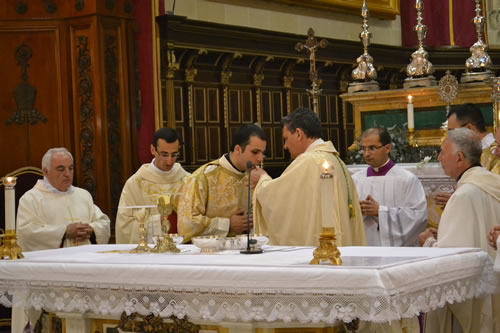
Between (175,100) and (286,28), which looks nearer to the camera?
(175,100)

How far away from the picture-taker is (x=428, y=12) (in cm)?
1556

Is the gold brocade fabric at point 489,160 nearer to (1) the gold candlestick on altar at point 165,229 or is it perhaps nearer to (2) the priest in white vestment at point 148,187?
(2) the priest in white vestment at point 148,187

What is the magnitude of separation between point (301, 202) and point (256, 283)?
68.3 inches

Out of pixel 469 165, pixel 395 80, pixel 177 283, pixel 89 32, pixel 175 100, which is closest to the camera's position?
pixel 177 283

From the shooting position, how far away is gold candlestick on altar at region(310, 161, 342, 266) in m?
4.49

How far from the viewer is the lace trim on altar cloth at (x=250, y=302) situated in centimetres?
435

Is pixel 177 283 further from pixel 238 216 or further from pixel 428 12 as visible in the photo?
pixel 428 12

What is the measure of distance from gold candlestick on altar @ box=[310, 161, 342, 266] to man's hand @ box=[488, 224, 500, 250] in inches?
48.9

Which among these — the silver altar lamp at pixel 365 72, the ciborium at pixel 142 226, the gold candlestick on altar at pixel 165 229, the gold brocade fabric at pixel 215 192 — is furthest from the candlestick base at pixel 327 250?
the silver altar lamp at pixel 365 72

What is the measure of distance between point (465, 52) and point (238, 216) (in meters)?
9.67

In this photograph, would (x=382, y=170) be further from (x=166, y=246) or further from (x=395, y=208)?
(x=166, y=246)

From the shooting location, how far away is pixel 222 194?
660cm

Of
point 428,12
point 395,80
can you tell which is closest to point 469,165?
point 395,80

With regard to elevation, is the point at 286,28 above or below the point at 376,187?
above
